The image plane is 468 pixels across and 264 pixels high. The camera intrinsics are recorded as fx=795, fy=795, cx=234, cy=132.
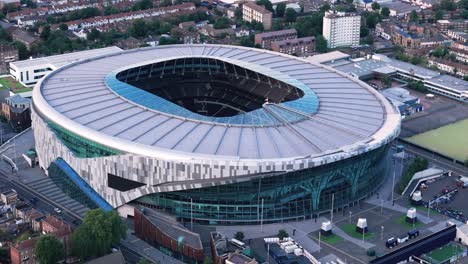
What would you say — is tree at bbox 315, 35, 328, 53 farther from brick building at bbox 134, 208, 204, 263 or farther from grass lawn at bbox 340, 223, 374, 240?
brick building at bbox 134, 208, 204, 263

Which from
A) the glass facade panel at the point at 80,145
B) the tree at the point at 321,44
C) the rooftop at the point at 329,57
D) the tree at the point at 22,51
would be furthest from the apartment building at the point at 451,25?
the glass facade panel at the point at 80,145

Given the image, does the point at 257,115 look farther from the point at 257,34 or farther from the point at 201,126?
the point at 257,34

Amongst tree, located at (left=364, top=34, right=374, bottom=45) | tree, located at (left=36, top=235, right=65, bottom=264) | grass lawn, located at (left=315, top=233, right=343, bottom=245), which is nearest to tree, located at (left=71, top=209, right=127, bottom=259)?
tree, located at (left=36, top=235, right=65, bottom=264)

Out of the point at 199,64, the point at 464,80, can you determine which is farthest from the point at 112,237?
the point at 464,80

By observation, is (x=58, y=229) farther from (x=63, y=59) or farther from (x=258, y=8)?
(x=258, y=8)

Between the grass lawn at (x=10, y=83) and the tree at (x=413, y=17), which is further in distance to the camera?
the tree at (x=413, y=17)

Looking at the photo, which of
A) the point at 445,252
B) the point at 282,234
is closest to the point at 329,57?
the point at 445,252

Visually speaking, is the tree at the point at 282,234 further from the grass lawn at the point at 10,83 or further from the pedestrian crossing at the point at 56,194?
the grass lawn at the point at 10,83
